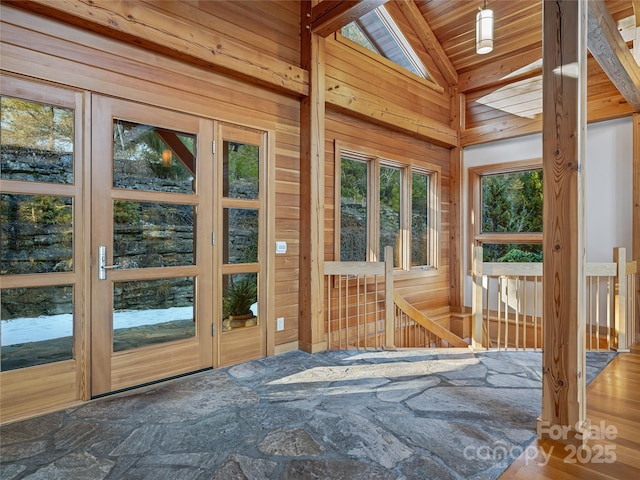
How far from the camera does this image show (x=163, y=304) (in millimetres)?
2889

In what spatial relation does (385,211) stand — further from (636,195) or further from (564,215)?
(564,215)

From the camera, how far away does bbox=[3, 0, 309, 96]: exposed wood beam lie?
239 centimetres

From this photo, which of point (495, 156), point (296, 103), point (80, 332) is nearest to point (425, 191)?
point (495, 156)

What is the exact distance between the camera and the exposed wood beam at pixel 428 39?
4930 mm

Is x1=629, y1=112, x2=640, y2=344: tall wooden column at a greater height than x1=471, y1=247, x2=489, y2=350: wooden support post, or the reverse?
x1=629, y1=112, x2=640, y2=344: tall wooden column

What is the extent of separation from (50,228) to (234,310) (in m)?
1.54

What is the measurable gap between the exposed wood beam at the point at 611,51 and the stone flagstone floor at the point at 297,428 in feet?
8.72

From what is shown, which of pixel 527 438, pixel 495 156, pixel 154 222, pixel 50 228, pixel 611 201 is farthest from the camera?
pixel 495 156

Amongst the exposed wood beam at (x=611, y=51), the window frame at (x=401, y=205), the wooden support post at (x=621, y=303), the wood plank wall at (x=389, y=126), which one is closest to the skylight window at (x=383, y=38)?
the wood plank wall at (x=389, y=126)

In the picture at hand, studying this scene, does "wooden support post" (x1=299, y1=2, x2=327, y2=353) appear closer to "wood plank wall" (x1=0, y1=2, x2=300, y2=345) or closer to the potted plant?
"wood plank wall" (x1=0, y1=2, x2=300, y2=345)

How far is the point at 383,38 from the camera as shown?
16.0 feet

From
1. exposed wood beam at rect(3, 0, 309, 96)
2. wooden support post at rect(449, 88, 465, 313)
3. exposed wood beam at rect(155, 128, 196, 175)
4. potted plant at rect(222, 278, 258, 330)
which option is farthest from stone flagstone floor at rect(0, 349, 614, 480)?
wooden support post at rect(449, 88, 465, 313)

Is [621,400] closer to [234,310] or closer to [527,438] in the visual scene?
[527,438]

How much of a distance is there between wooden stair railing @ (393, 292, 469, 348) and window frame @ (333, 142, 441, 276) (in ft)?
2.16
